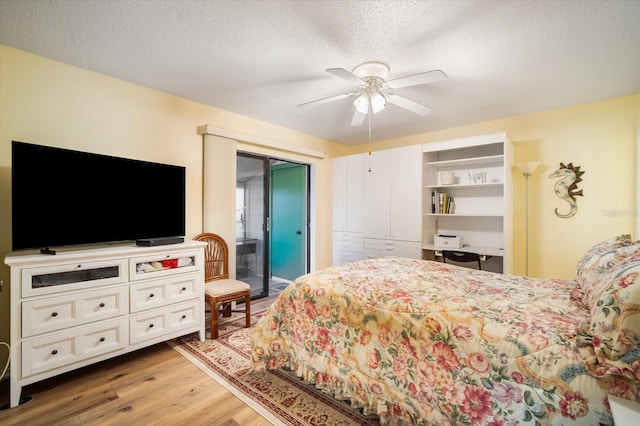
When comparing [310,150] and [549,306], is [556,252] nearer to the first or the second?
[549,306]

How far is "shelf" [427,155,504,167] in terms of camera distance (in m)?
3.44

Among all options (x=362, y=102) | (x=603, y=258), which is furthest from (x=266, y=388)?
(x=362, y=102)

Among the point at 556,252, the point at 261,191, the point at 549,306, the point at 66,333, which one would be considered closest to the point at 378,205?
the point at 261,191

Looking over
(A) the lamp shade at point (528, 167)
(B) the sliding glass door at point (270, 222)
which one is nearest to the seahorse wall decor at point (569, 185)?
(A) the lamp shade at point (528, 167)

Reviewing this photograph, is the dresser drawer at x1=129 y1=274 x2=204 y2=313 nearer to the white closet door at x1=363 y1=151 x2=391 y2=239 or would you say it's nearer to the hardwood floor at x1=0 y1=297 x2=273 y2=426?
the hardwood floor at x1=0 y1=297 x2=273 y2=426

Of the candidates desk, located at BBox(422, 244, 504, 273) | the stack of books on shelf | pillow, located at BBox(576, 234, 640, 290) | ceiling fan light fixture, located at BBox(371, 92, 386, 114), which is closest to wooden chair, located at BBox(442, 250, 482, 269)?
desk, located at BBox(422, 244, 504, 273)

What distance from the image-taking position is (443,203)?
3.81 meters

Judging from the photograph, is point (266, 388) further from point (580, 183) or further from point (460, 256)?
point (580, 183)

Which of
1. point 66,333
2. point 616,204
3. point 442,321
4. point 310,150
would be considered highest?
point 310,150

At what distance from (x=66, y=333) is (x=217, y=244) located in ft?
5.03

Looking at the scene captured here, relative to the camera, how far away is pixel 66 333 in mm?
1934

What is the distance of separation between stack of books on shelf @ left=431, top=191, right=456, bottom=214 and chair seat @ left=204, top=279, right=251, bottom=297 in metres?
2.69

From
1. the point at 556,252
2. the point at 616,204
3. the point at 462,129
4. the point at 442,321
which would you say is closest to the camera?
the point at 442,321

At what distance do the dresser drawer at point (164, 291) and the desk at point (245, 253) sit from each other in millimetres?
1551
